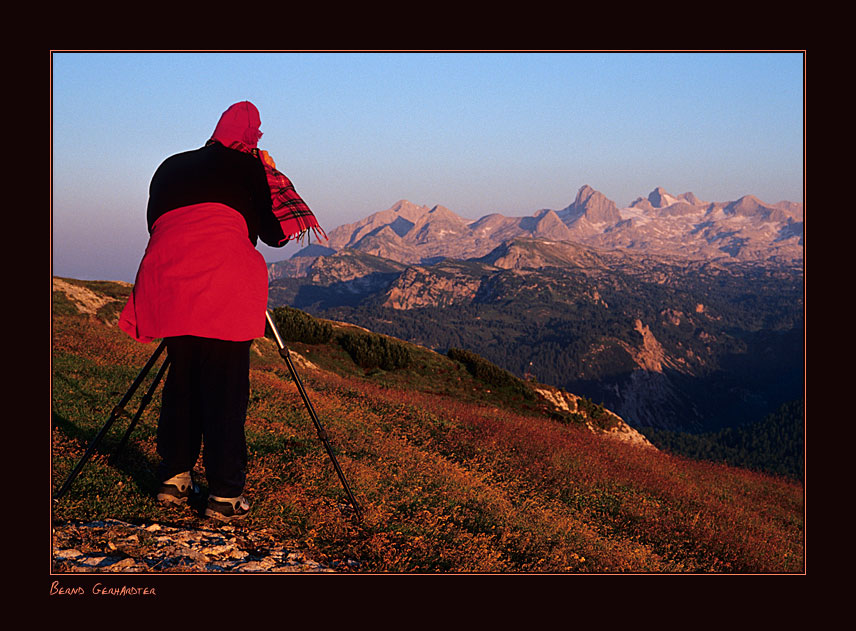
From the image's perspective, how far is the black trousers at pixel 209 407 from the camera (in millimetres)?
6195

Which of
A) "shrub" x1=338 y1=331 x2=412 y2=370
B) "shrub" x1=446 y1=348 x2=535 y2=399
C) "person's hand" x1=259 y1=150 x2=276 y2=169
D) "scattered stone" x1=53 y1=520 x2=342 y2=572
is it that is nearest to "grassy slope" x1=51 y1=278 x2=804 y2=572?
"scattered stone" x1=53 y1=520 x2=342 y2=572

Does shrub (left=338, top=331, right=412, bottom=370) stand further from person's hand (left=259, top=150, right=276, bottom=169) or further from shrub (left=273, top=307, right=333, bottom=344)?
person's hand (left=259, top=150, right=276, bottom=169)

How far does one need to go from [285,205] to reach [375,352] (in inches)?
1148

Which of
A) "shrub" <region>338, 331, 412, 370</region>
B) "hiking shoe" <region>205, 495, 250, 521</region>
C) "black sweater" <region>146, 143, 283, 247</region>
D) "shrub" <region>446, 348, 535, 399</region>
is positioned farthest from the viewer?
"shrub" <region>446, 348, 535, 399</region>

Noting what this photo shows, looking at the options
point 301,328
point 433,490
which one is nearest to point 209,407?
point 433,490

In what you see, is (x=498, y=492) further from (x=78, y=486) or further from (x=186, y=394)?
(x=78, y=486)

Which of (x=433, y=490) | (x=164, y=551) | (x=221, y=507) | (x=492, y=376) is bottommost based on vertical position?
(x=492, y=376)

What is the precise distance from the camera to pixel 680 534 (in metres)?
10.4

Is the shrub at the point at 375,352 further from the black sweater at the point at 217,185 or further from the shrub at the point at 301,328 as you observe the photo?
the black sweater at the point at 217,185

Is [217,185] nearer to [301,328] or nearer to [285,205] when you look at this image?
[285,205]

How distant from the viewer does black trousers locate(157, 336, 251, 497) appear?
244 inches

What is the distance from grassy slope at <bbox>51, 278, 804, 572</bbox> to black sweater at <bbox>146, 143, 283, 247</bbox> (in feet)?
11.4

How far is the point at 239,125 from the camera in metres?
6.51

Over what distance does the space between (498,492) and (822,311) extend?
5.71 metres
